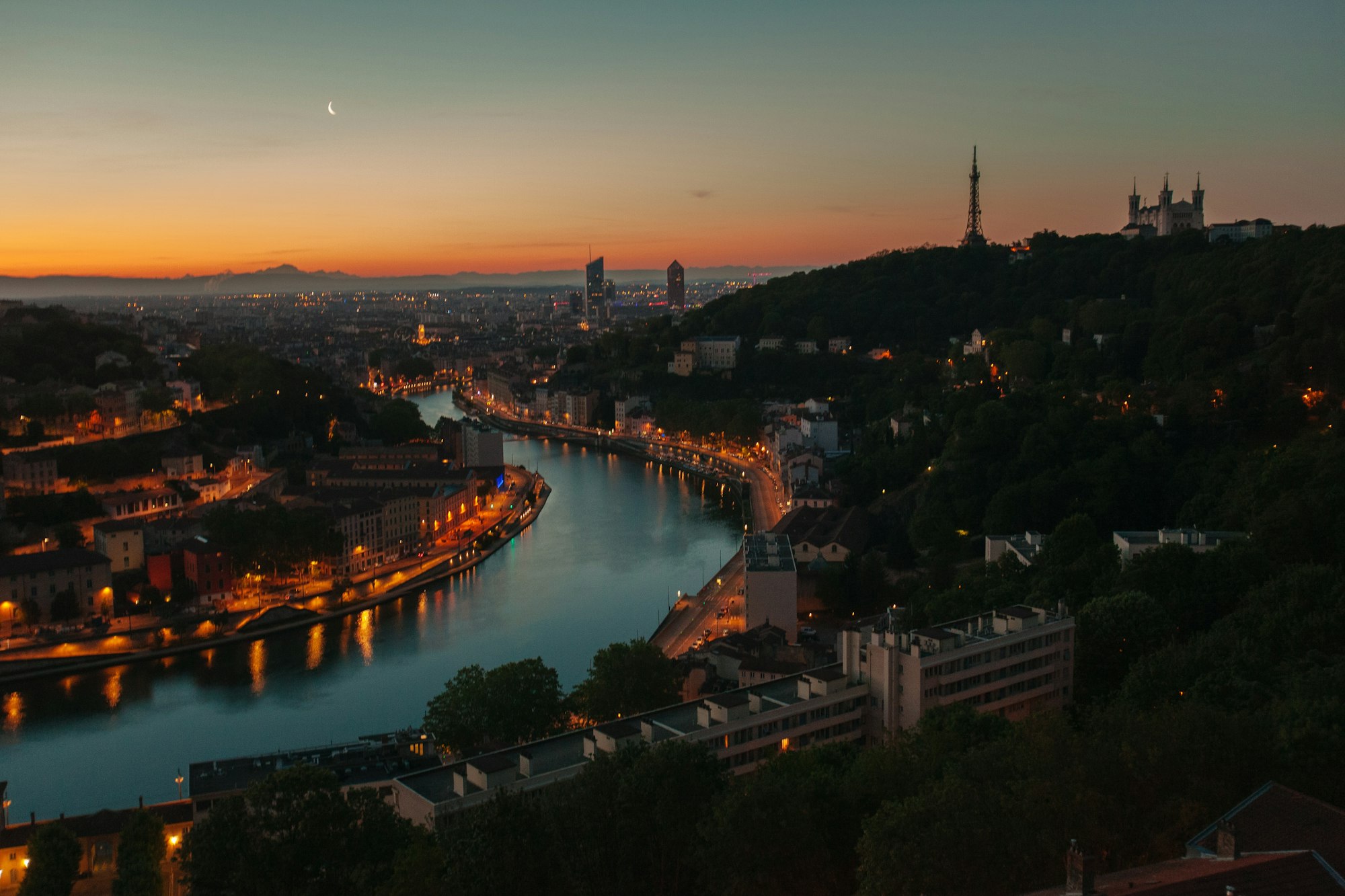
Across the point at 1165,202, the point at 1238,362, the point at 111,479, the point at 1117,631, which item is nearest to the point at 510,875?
the point at 1117,631

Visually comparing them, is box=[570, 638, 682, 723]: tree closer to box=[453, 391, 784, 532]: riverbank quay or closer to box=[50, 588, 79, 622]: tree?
box=[50, 588, 79, 622]: tree

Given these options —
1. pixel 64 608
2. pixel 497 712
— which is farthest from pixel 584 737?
pixel 64 608

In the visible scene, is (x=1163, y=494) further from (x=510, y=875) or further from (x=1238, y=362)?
(x=510, y=875)

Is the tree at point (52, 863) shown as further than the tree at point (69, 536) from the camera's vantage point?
No

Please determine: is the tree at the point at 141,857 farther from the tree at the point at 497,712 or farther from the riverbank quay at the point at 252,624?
the riverbank quay at the point at 252,624

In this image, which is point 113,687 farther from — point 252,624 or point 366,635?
point 366,635

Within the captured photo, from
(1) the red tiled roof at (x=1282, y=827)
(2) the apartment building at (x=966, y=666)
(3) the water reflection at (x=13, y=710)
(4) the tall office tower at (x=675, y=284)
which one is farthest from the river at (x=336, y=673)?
(4) the tall office tower at (x=675, y=284)
